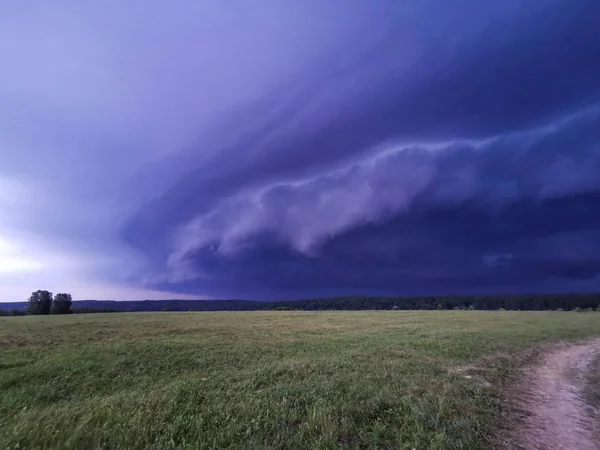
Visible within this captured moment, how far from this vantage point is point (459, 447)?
288 inches

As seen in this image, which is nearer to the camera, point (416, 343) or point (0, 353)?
point (0, 353)

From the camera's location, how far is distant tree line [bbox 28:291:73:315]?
370ft

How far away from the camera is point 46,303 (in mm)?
114375

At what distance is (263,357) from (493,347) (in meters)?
16.7

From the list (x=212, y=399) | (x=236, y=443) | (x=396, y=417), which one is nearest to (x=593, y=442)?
(x=396, y=417)

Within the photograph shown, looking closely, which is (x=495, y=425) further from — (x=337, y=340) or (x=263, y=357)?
(x=337, y=340)

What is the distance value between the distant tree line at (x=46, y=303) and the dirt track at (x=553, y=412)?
464ft

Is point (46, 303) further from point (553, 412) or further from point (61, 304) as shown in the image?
point (553, 412)

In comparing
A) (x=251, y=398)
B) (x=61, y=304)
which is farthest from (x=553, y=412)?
(x=61, y=304)

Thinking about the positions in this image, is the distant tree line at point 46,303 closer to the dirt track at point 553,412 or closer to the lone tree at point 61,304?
the lone tree at point 61,304

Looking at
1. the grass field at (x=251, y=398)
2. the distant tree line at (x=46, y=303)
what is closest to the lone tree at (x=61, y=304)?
the distant tree line at (x=46, y=303)

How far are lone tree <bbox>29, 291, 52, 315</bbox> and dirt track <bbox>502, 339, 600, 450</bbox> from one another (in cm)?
14186

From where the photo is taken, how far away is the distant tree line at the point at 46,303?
113 meters

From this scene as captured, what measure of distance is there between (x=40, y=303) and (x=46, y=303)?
174cm
